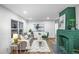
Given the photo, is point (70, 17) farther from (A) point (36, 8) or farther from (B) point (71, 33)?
(A) point (36, 8)

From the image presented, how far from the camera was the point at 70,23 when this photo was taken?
519 centimetres

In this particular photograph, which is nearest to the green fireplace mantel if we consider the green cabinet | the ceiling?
the green cabinet

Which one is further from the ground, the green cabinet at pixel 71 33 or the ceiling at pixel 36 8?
the ceiling at pixel 36 8

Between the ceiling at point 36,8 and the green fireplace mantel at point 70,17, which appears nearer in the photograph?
the ceiling at point 36,8

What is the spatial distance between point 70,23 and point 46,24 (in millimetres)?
7657

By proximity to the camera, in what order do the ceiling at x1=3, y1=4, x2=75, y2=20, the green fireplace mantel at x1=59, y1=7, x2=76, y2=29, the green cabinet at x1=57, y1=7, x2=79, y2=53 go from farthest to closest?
the green fireplace mantel at x1=59, y1=7, x2=76, y2=29 → the ceiling at x1=3, y1=4, x2=75, y2=20 → the green cabinet at x1=57, y1=7, x2=79, y2=53

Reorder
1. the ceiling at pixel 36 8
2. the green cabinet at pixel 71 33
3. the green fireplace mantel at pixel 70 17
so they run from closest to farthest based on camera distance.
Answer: the green cabinet at pixel 71 33
the ceiling at pixel 36 8
the green fireplace mantel at pixel 70 17

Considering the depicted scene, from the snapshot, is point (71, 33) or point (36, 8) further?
point (36, 8)

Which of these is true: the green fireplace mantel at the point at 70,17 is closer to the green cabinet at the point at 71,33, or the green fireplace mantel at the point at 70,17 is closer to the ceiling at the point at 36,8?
the green cabinet at the point at 71,33

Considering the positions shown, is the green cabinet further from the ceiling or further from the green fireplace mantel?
the ceiling

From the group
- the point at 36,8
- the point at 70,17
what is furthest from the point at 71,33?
the point at 36,8

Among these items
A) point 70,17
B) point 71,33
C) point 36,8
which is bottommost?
point 71,33

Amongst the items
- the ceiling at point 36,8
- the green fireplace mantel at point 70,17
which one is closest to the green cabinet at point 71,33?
the green fireplace mantel at point 70,17
